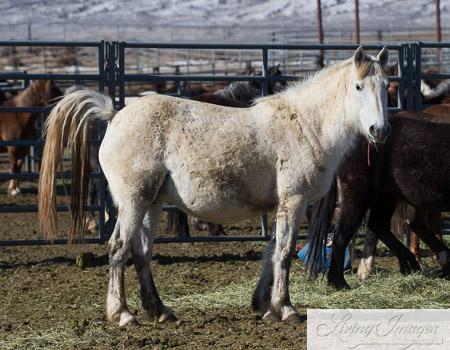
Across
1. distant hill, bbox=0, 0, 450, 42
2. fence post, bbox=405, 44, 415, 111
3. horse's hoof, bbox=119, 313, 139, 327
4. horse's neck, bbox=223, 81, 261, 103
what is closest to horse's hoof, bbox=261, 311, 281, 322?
horse's hoof, bbox=119, 313, 139, 327

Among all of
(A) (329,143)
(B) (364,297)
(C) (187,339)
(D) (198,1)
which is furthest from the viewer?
(D) (198,1)

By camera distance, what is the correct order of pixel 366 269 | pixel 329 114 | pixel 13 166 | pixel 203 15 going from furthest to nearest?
pixel 203 15, pixel 13 166, pixel 366 269, pixel 329 114

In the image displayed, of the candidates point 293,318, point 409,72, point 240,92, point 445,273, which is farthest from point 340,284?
point 240,92

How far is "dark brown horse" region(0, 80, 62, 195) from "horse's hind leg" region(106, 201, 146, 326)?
6.76 metres

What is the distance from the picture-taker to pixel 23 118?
11703 millimetres

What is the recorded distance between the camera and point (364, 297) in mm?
5578

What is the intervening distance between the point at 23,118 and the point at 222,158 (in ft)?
Answer: 24.8

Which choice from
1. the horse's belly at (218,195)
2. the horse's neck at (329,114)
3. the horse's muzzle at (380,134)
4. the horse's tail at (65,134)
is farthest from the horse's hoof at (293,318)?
the horse's tail at (65,134)

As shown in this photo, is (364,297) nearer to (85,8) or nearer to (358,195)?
(358,195)

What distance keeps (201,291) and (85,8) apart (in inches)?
3087

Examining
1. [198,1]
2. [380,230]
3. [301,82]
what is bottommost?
[380,230]

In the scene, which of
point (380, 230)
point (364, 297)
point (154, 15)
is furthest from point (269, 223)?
point (154, 15)

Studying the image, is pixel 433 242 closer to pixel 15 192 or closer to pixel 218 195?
pixel 218 195

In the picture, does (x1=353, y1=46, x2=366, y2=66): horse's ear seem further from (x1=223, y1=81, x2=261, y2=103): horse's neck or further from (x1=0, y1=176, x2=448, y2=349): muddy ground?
(x1=223, y1=81, x2=261, y2=103): horse's neck
